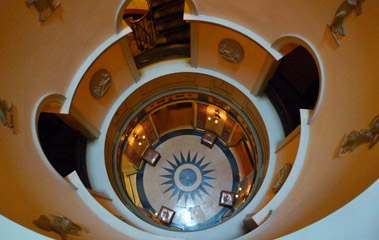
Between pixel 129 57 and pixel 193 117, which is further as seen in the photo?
pixel 193 117

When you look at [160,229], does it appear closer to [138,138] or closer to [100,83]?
[100,83]

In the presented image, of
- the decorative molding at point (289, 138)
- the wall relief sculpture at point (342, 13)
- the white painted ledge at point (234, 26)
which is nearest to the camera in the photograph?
the wall relief sculpture at point (342, 13)

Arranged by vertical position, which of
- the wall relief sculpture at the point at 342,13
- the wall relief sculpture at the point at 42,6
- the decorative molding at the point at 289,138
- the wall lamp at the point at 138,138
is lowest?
the decorative molding at the point at 289,138

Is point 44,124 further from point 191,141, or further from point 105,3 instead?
point 191,141

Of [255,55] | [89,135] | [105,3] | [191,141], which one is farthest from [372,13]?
[191,141]

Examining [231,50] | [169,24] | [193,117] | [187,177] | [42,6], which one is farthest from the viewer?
[193,117]

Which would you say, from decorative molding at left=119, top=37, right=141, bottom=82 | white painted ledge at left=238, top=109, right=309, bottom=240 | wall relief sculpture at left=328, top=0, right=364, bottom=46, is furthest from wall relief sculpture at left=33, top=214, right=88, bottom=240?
wall relief sculpture at left=328, top=0, right=364, bottom=46

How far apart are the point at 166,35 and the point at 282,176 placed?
6.27 m

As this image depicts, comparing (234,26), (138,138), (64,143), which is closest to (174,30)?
(234,26)

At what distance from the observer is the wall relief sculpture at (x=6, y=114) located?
4.30 meters

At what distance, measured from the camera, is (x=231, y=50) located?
25.6ft

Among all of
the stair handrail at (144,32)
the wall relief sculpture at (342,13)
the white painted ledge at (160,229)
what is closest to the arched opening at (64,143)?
the white painted ledge at (160,229)

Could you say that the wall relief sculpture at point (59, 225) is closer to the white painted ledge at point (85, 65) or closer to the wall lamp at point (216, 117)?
the white painted ledge at point (85, 65)

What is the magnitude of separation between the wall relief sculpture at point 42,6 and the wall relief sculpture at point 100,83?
2198 millimetres
